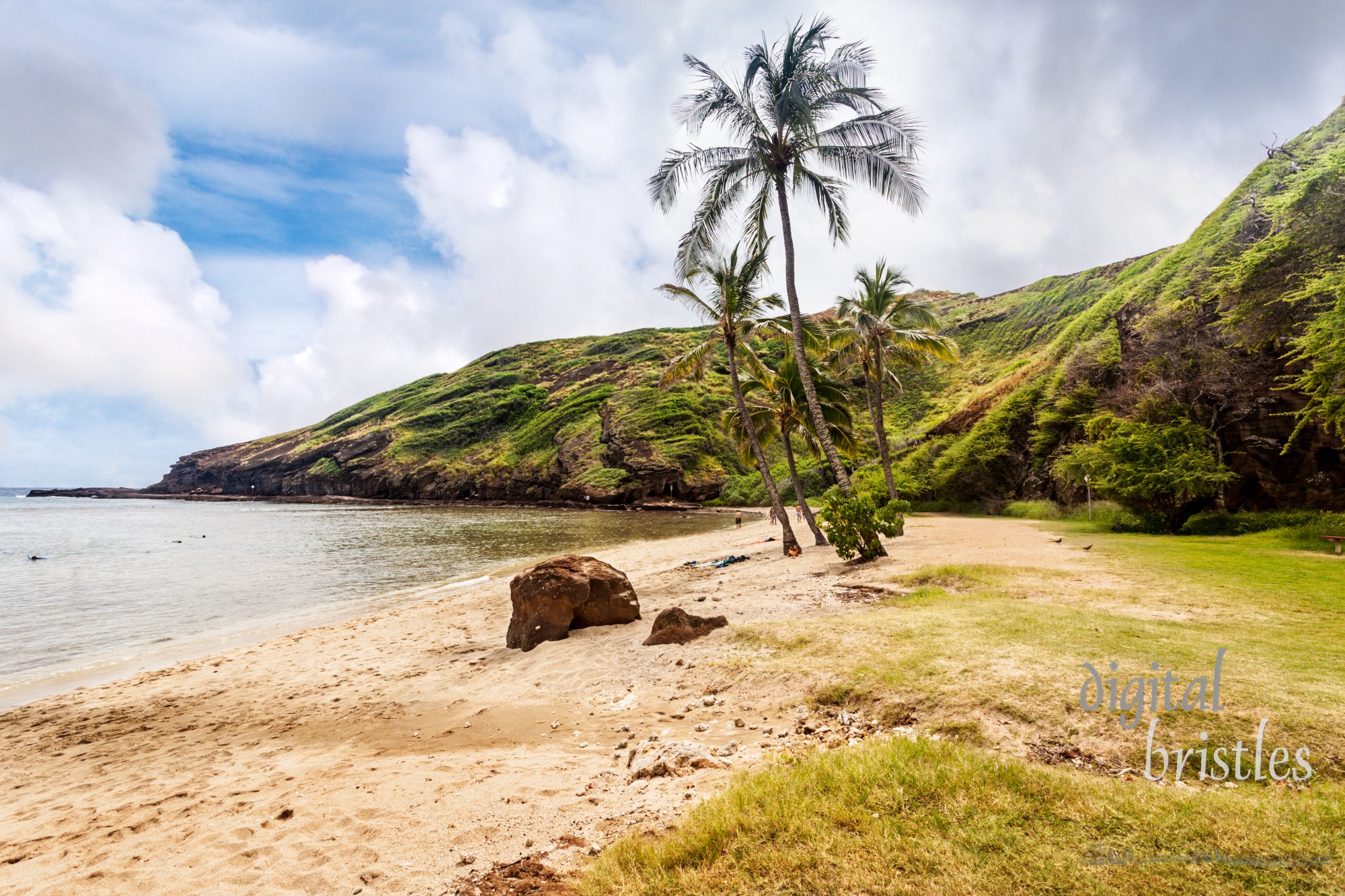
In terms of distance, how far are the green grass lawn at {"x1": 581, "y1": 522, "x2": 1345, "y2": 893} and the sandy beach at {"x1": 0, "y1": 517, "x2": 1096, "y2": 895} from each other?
69 centimetres

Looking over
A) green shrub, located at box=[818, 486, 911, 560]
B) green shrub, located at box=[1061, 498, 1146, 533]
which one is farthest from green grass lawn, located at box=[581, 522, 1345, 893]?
green shrub, located at box=[1061, 498, 1146, 533]

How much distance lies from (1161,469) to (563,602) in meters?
18.3

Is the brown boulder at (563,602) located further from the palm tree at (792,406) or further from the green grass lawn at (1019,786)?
the palm tree at (792,406)

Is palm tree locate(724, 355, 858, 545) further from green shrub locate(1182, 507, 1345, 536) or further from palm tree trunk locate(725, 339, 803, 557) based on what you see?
green shrub locate(1182, 507, 1345, 536)

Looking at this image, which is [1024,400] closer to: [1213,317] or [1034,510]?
[1034,510]

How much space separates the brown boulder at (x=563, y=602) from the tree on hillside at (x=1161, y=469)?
1652 cm

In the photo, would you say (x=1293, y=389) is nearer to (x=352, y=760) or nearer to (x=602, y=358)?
(x=352, y=760)

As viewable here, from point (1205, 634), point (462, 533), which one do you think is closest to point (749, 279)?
point (1205, 634)

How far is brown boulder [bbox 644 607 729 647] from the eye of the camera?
8.16 metres

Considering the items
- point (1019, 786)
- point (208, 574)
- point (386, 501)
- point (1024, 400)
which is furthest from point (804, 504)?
point (386, 501)

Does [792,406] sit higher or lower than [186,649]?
higher

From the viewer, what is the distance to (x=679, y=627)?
8.30 meters

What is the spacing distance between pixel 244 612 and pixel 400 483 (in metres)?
80.6

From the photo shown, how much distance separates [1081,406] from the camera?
2759 centimetres
